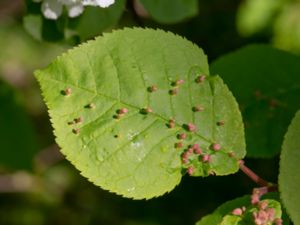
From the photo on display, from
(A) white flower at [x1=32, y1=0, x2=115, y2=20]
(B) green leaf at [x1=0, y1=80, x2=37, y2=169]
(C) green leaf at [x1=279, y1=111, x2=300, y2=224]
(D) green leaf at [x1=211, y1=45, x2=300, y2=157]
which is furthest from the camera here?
(B) green leaf at [x1=0, y1=80, x2=37, y2=169]

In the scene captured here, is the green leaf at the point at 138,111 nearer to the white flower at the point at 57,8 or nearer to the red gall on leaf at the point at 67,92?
the red gall on leaf at the point at 67,92

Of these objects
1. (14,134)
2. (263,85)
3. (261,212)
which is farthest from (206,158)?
(14,134)

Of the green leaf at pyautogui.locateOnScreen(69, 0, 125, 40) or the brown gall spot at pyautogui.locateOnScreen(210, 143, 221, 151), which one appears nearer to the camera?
the brown gall spot at pyautogui.locateOnScreen(210, 143, 221, 151)

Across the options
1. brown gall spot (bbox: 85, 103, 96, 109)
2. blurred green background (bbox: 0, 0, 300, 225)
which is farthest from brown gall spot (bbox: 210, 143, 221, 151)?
blurred green background (bbox: 0, 0, 300, 225)

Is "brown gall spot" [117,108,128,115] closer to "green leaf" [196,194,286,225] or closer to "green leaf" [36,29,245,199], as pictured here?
"green leaf" [36,29,245,199]

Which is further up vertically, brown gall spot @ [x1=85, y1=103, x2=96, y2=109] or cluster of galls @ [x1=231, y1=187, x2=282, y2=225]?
brown gall spot @ [x1=85, y1=103, x2=96, y2=109]

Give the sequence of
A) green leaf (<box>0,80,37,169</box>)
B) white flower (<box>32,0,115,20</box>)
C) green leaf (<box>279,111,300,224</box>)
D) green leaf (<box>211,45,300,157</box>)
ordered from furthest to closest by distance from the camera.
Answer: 1. green leaf (<box>0,80,37,169</box>)
2. green leaf (<box>211,45,300,157</box>)
3. white flower (<box>32,0,115,20</box>)
4. green leaf (<box>279,111,300,224</box>)

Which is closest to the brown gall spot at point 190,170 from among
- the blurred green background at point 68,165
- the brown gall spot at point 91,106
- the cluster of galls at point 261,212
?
the cluster of galls at point 261,212
